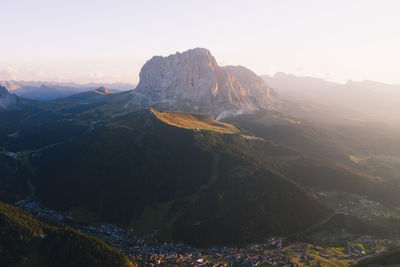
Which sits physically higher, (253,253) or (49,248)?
→ (253,253)

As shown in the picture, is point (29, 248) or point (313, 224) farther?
point (313, 224)

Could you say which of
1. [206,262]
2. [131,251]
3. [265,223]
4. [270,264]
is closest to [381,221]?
[265,223]

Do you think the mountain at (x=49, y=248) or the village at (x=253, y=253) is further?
the village at (x=253, y=253)

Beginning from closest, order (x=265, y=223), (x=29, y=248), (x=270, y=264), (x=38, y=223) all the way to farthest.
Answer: (x=270, y=264)
(x=29, y=248)
(x=38, y=223)
(x=265, y=223)

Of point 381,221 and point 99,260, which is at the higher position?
point 381,221

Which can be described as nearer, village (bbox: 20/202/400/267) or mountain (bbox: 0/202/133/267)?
mountain (bbox: 0/202/133/267)

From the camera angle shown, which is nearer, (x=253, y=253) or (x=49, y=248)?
(x=49, y=248)

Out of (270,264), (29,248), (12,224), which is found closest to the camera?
(270,264)

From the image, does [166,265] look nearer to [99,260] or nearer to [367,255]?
[99,260]
